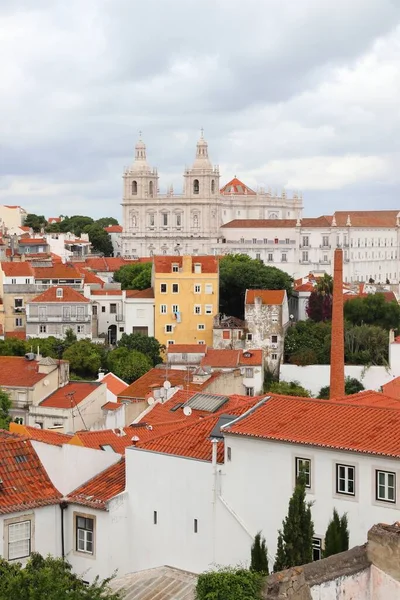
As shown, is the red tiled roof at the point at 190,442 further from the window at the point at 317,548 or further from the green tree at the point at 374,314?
the green tree at the point at 374,314

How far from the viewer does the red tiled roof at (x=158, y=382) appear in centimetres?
4588

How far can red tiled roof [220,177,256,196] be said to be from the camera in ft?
409

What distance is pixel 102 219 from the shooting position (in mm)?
157375

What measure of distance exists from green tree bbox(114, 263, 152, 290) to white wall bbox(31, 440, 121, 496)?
5597 centimetres

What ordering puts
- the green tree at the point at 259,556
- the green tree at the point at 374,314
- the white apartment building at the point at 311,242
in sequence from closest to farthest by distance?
the green tree at the point at 259,556, the green tree at the point at 374,314, the white apartment building at the point at 311,242

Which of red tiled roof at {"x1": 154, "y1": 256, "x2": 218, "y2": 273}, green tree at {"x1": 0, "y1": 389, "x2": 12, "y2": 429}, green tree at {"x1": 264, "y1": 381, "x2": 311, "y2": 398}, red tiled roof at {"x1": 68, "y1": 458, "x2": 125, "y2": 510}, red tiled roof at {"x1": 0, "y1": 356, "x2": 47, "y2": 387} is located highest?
red tiled roof at {"x1": 154, "y1": 256, "x2": 218, "y2": 273}

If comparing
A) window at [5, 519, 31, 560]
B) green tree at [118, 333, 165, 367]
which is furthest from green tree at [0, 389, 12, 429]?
window at [5, 519, 31, 560]

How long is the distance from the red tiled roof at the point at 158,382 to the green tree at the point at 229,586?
29.9 metres

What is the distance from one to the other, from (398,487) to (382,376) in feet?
128

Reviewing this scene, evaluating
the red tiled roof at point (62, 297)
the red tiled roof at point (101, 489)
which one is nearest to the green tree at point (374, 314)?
the red tiled roof at point (62, 297)

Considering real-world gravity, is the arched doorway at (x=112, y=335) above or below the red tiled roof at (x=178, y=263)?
below

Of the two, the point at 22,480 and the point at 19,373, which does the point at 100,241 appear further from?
the point at 22,480

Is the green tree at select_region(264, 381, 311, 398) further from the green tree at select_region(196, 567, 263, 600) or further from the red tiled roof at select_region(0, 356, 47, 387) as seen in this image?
the green tree at select_region(196, 567, 263, 600)

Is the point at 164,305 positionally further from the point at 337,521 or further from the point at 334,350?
the point at 337,521
